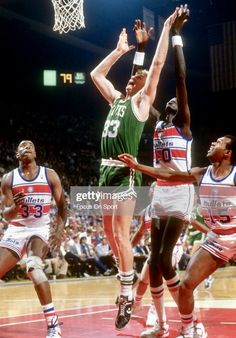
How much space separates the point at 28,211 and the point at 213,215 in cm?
192

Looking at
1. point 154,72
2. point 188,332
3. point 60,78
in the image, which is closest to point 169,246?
point 188,332

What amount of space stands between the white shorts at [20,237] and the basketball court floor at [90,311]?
3.02 feet

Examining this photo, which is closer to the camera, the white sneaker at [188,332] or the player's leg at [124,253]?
the white sneaker at [188,332]

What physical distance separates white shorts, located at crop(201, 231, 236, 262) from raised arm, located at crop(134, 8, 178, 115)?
53.9 inches

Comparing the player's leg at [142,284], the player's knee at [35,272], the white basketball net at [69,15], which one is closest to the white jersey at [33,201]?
the player's knee at [35,272]

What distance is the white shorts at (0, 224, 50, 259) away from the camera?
19.4 feet

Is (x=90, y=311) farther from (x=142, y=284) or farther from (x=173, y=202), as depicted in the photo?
(x=173, y=202)

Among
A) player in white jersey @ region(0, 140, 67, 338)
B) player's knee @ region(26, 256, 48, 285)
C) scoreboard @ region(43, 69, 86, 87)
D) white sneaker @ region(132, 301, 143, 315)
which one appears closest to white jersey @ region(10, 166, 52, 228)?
player in white jersey @ region(0, 140, 67, 338)

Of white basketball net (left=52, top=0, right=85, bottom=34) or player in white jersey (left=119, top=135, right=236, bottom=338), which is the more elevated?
white basketball net (left=52, top=0, right=85, bottom=34)

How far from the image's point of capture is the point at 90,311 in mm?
8297

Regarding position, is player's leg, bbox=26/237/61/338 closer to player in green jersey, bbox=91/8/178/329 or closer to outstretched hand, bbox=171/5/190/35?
player in green jersey, bbox=91/8/178/329

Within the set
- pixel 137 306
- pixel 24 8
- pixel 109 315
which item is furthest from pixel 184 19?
pixel 24 8

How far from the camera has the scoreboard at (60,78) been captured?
70.6 feet

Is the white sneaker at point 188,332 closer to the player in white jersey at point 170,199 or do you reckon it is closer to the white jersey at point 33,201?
the player in white jersey at point 170,199
